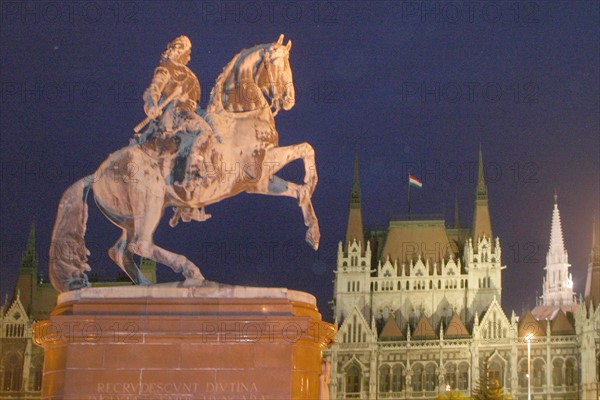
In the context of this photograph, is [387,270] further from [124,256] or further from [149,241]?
[149,241]

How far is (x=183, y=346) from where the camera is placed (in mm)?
13711

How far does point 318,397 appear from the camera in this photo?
47.6 feet

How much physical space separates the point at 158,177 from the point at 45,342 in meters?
3.03

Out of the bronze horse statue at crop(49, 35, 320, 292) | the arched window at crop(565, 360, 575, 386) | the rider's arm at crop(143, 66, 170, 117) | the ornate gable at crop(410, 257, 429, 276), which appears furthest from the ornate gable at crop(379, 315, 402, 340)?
the rider's arm at crop(143, 66, 170, 117)

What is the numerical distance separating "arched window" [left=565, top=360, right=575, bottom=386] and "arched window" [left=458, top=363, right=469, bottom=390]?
333 inches

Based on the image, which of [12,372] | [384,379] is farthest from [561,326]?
[12,372]

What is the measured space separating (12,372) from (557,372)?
4692 cm

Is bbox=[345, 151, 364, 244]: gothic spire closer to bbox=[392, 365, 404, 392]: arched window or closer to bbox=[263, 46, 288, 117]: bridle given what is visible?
bbox=[392, 365, 404, 392]: arched window

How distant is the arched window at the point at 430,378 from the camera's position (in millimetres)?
84938

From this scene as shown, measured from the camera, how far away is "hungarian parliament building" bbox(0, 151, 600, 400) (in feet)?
269

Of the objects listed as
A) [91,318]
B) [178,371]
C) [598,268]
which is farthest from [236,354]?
[598,268]

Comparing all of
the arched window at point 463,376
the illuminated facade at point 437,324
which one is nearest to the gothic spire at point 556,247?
the illuminated facade at point 437,324

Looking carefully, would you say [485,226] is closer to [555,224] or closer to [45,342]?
[555,224]

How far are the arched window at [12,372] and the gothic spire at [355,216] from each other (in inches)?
1275
